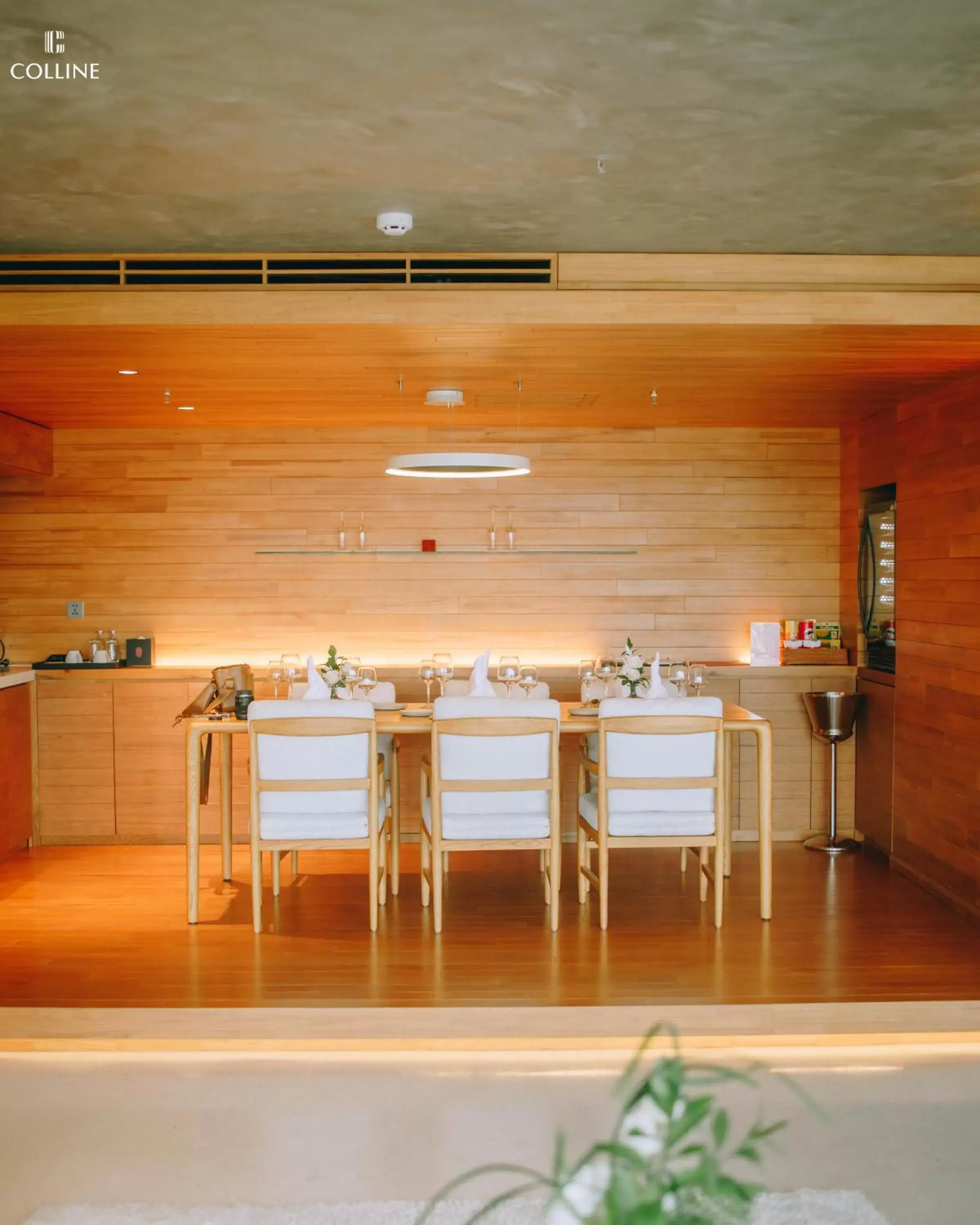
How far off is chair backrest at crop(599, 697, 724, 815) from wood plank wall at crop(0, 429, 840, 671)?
2.22 metres

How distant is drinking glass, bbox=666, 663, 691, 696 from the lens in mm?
4914

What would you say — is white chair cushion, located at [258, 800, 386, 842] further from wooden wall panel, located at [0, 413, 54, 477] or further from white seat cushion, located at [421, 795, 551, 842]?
wooden wall panel, located at [0, 413, 54, 477]

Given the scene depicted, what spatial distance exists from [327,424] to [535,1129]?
4328mm

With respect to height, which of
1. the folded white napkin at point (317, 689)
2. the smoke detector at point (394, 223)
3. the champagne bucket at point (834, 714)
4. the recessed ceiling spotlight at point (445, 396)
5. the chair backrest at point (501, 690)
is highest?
the smoke detector at point (394, 223)

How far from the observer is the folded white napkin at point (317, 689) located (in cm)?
470

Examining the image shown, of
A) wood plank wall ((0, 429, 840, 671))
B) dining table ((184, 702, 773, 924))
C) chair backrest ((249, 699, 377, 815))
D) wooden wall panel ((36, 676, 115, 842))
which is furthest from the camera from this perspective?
wood plank wall ((0, 429, 840, 671))

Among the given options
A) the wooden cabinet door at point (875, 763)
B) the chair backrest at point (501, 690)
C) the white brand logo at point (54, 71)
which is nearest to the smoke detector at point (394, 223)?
the white brand logo at point (54, 71)

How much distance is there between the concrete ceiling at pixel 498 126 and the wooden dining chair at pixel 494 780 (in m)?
1.76

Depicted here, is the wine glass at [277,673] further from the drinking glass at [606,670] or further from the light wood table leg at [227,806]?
the drinking glass at [606,670]

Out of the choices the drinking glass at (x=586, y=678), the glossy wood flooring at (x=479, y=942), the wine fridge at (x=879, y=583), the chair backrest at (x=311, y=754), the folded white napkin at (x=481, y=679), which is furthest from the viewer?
the wine fridge at (x=879, y=583)

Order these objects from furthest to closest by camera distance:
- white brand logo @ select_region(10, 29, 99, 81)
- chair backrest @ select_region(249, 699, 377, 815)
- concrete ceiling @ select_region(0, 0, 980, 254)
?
chair backrest @ select_region(249, 699, 377, 815) → white brand logo @ select_region(10, 29, 99, 81) → concrete ceiling @ select_region(0, 0, 980, 254)

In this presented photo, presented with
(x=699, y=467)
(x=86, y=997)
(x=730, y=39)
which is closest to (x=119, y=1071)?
(x=86, y=997)

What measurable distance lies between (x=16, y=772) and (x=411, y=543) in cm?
255

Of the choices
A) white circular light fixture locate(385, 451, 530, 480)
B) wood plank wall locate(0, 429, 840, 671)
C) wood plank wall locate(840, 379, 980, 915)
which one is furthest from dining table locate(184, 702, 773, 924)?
wood plank wall locate(0, 429, 840, 671)
